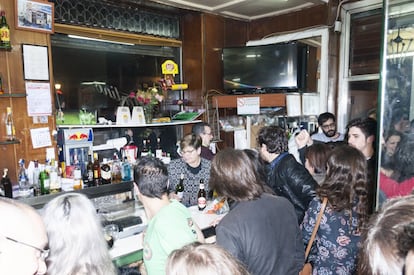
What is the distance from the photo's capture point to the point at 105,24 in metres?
3.52

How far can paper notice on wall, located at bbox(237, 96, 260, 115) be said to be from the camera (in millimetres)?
4043

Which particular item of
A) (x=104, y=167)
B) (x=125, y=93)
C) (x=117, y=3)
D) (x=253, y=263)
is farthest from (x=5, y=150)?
(x=253, y=263)

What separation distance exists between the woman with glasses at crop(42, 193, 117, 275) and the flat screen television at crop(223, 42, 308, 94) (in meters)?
3.19

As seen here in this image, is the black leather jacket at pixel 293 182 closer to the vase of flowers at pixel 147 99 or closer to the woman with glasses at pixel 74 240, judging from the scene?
the woman with glasses at pixel 74 240

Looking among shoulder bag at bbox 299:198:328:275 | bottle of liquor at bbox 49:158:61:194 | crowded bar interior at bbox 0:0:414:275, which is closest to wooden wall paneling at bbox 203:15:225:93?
crowded bar interior at bbox 0:0:414:275

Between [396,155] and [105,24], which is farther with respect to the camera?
[105,24]

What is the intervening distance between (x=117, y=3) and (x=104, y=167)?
1863 mm

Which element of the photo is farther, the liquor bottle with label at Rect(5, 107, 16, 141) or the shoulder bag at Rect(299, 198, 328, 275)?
the liquor bottle with label at Rect(5, 107, 16, 141)

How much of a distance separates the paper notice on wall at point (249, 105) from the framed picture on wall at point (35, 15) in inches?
90.8

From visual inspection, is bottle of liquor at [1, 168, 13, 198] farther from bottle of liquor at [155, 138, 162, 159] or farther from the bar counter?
bottle of liquor at [155, 138, 162, 159]

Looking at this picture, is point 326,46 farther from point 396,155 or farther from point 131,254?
point 131,254

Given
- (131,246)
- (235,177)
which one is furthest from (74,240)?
(235,177)

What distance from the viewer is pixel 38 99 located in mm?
2863

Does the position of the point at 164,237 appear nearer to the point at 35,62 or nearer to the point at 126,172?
the point at 126,172
